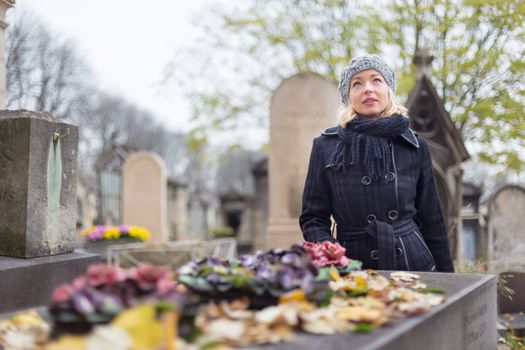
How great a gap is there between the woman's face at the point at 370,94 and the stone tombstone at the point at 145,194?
471 inches

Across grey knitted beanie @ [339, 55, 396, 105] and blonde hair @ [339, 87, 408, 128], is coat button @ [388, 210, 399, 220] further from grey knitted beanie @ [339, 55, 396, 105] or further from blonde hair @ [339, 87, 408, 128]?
grey knitted beanie @ [339, 55, 396, 105]

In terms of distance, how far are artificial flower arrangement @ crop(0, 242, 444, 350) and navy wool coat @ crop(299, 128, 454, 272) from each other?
1.97 feet

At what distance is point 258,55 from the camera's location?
1667cm

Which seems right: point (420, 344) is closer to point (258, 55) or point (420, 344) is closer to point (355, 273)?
point (355, 273)

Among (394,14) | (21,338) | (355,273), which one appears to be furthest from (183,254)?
(21,338)

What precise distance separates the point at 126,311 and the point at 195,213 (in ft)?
107

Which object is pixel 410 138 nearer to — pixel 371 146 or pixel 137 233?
pixel 371 146

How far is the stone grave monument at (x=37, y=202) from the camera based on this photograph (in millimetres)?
3631

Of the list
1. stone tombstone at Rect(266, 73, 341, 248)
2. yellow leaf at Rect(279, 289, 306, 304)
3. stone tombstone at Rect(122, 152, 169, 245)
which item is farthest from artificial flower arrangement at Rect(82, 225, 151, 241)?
yellow leaf at Rect(279, 289, 306, 304)

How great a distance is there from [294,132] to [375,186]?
243 inches

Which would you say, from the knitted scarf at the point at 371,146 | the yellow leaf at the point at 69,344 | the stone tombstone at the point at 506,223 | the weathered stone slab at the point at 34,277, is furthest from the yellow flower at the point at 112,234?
the yellow leaf at the point at 69,344

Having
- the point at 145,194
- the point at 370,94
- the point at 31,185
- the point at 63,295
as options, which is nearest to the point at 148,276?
the point at 63,295

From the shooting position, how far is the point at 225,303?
1650 mm

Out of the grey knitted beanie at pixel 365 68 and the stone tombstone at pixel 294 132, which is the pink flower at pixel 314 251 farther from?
the stone tombstone at pixel 294 132
